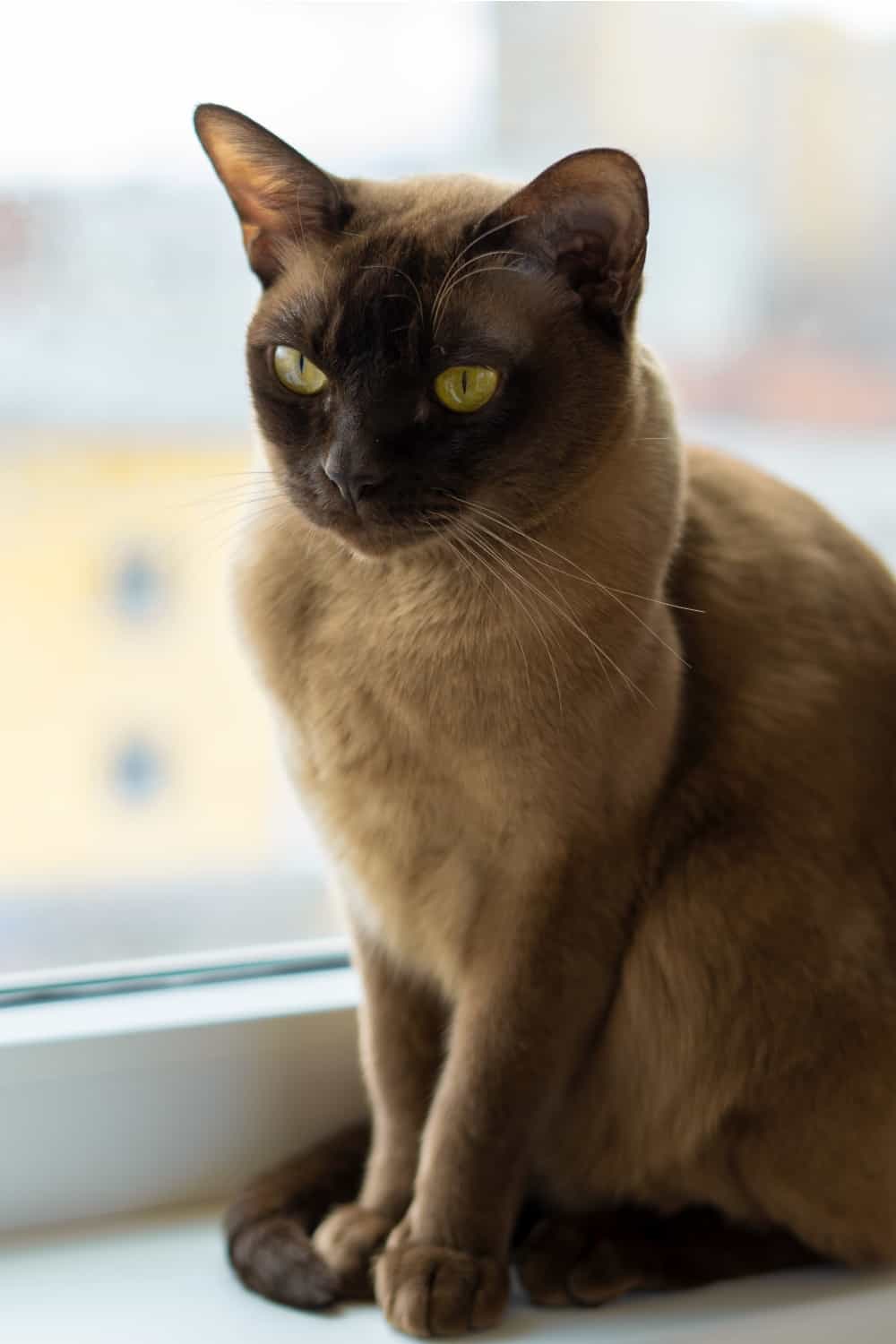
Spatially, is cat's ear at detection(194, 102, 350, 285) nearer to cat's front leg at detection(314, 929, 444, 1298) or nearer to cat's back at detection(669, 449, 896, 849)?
cat's back at detection(669, 449, 896, 849)

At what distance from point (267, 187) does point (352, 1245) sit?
81cm

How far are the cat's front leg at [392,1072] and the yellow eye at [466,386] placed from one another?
466mm

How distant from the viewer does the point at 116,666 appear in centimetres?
136

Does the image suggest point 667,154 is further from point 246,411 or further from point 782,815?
point 782,815

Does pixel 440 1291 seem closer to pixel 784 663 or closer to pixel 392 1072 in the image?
pixel 392 1072

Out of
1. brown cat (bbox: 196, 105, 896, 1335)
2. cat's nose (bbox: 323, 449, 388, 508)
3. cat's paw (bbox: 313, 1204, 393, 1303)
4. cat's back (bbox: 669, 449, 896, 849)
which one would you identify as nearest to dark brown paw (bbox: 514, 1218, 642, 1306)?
brown cat (bbox: 196, 105, 896, 1335)

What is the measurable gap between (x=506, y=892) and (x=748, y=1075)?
9.4 inches

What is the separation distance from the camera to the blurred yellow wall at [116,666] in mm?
1309

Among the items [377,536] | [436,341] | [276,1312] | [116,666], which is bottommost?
[276,1312]

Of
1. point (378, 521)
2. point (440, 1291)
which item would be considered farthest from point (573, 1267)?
point (378, 521)

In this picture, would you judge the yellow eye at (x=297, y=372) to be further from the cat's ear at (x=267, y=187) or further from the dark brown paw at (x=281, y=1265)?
the dark brown paw at (x=281, y=1265)

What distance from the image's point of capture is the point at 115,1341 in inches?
→ 41.6

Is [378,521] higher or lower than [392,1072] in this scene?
higher

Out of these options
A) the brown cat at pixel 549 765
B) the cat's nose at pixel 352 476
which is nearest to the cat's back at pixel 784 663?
the brown cat at pixel 549 765
